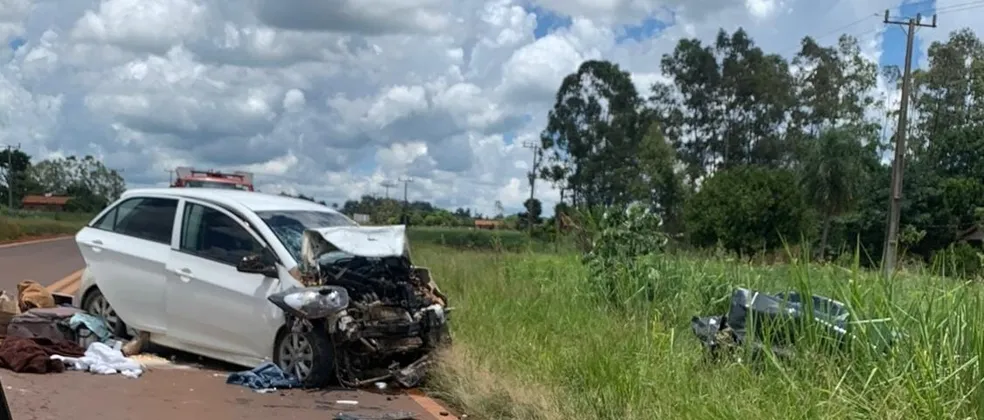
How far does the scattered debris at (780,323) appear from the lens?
6.18 meters

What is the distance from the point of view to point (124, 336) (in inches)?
397

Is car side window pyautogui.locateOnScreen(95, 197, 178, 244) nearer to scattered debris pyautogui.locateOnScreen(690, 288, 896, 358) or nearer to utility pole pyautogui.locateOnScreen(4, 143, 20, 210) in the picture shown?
scattered debris pyautogui.locateOnScreen(690, 288, 896, 358)

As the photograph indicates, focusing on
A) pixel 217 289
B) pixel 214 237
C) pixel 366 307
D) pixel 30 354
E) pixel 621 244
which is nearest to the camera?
pixel 30 354

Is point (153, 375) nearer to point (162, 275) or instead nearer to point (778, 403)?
point (162, 275)

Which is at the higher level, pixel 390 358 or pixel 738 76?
pixel 738 76

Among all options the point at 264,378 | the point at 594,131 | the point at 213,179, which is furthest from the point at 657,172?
the point at 264,378

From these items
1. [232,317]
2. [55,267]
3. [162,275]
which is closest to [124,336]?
[162,275]

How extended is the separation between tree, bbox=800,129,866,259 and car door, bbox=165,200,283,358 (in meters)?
45.1

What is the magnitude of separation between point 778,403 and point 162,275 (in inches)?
247

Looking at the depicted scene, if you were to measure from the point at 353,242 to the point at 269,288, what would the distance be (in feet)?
2.93

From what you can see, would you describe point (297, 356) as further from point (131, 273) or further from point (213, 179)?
point (213, 179)

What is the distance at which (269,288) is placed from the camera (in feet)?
29.0

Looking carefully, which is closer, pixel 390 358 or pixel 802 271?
pixel 802 271

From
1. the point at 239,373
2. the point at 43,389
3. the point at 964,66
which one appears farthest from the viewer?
the point at 964,66
